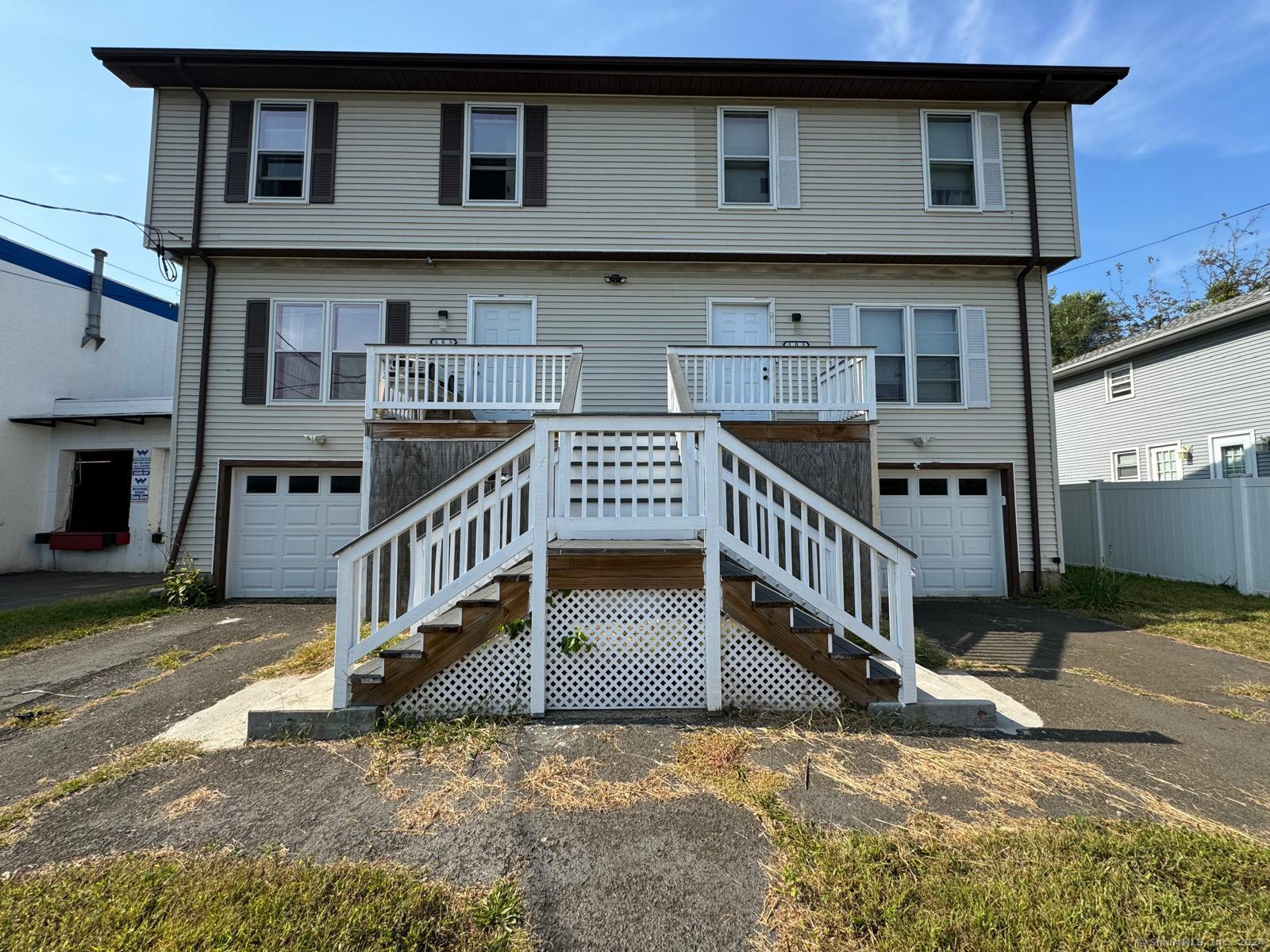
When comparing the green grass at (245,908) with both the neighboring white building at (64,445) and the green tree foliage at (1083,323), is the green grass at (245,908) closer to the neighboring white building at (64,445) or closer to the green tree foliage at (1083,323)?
the neighboring white building at (64,445)

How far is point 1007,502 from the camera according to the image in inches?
337

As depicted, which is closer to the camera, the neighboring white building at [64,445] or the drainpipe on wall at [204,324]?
the drainpipe on wall at [204,324]

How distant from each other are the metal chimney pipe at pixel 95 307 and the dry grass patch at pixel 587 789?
16913 mm

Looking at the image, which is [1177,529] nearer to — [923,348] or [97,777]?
[923,348]

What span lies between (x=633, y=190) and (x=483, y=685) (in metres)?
7.81

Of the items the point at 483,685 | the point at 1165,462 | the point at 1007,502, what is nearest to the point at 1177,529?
the point at 1007,502

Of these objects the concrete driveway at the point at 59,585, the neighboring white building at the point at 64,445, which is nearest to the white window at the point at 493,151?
the neighboring white building at the point at 64,445

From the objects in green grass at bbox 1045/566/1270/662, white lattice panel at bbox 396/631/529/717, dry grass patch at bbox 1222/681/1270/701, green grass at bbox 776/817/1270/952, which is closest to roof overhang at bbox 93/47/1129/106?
green grass at bbox 1045/566/1270/662

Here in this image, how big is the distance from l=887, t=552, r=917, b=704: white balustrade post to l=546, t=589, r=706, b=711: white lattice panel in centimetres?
133

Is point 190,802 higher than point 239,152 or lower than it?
lower

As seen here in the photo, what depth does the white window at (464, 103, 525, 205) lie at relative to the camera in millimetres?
8641

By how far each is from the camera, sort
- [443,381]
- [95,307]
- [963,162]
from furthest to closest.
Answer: [95,307], [963,162], [443,381]

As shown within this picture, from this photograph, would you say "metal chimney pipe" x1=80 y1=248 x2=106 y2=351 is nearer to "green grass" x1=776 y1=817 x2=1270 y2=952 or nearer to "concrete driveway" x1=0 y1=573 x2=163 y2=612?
"concrete driveway" x1=0 y1=573 x2=163 y2=612

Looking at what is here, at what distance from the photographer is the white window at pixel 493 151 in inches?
340
